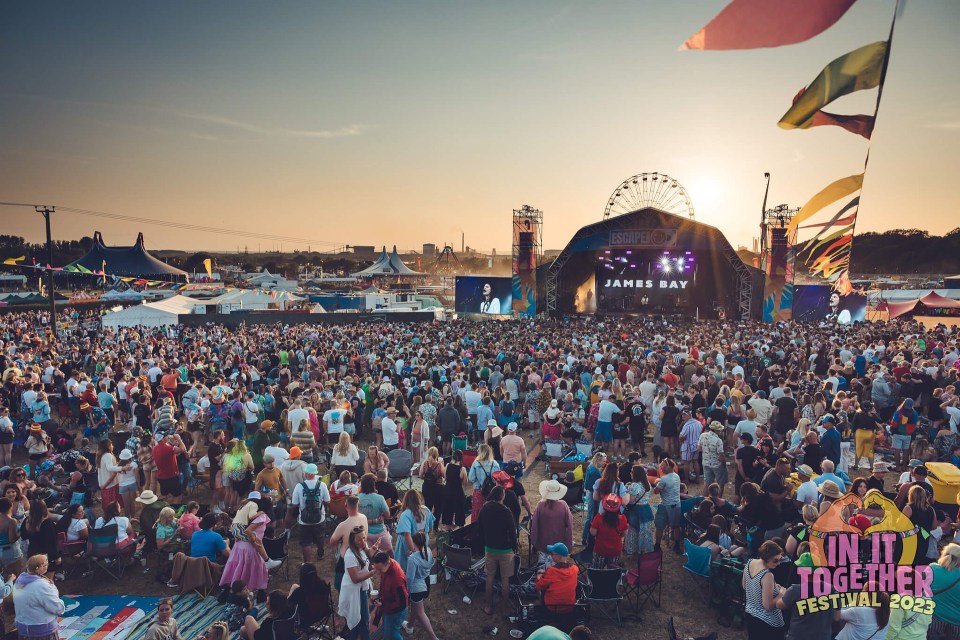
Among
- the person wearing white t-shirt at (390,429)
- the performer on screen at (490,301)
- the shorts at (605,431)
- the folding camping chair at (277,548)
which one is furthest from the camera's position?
the performer on screen at (490,301)

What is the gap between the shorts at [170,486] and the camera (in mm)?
6969

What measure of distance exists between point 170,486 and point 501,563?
4873 mm

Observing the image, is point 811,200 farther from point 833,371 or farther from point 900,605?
point 833,371

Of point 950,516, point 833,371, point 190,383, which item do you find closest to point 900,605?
point 950,516

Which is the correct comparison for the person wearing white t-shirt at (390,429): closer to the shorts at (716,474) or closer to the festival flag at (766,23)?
the shorts at (716,474)

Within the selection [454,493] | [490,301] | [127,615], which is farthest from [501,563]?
[490,301]

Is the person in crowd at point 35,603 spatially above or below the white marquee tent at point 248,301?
below

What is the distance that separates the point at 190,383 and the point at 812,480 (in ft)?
37.4

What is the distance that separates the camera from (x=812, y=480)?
5719 mm

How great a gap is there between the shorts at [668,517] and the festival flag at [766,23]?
16.7 ft

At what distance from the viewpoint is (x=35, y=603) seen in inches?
159

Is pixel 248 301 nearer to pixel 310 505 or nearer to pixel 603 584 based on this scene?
pixel 310 505

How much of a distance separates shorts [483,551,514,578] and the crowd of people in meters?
0.03

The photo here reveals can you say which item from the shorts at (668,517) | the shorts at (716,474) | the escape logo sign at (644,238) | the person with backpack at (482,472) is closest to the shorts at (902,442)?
the shorts at (716,474)
